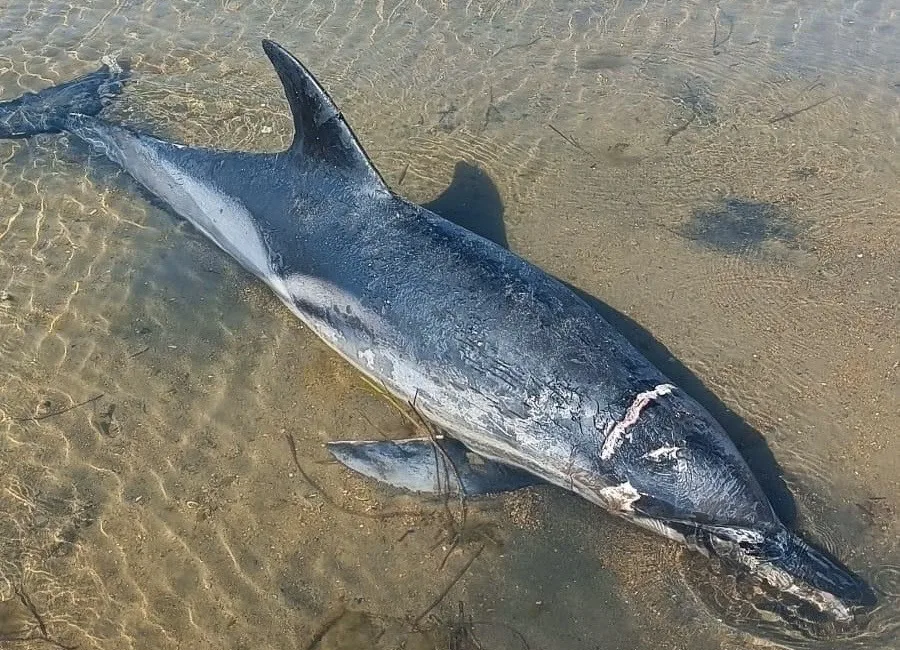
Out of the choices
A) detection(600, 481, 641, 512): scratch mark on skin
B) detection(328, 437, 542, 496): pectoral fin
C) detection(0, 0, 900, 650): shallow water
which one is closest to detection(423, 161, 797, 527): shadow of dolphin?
detection(0, 0, 900, 650): shallow water

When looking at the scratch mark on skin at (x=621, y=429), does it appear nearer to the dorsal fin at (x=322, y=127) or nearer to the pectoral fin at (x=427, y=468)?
the pectoral fin at (x=427, y=468)

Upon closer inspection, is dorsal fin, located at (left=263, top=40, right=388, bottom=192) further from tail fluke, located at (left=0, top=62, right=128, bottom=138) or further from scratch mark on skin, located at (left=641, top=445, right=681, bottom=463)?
tail fluke, located at (left=0, top=62, right=128, bottom=138)

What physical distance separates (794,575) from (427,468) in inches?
81.0

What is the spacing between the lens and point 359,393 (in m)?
5.12

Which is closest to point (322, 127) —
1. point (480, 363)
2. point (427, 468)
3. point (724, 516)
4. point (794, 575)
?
point (480, 363)

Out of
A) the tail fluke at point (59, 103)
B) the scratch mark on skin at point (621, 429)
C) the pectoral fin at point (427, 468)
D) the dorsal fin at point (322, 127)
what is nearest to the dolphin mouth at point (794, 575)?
the scratch mark on skin at point (621, 429)

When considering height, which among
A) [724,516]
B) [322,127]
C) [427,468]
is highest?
[322,127]

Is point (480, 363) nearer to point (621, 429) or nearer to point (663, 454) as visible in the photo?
point (621, 429)

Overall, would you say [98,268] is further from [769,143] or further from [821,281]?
[769,143]

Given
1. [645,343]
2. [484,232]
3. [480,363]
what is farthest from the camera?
[484,232]

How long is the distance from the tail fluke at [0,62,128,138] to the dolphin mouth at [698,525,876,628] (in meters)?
7.16

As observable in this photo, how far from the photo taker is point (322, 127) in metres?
5.36

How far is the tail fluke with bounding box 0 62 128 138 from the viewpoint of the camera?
24.6 ft

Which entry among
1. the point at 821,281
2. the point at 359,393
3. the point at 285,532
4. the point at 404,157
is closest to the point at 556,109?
the point at 404,157
